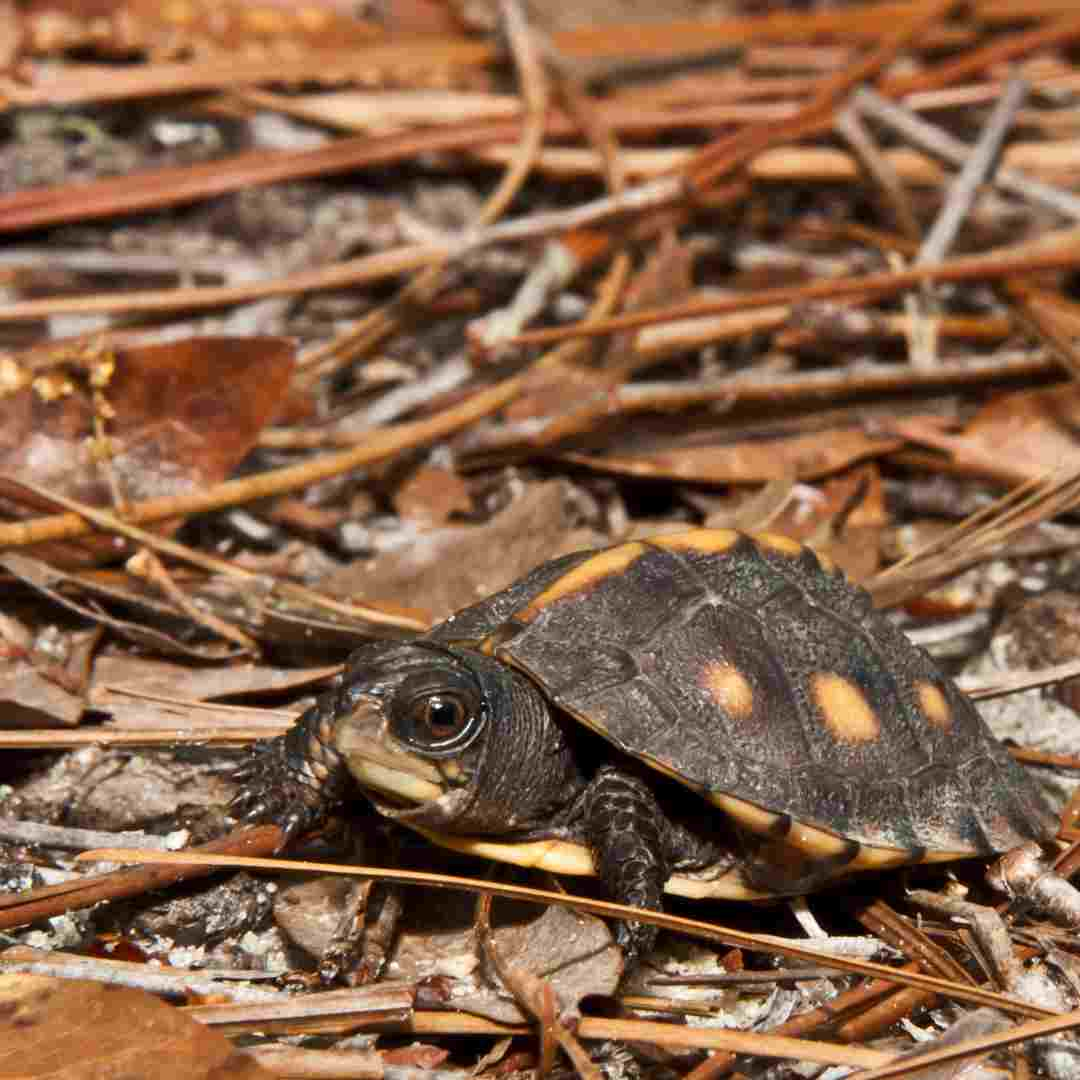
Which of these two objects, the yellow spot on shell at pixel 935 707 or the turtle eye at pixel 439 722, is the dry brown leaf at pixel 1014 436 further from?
the turtle eye at pixel 439 722

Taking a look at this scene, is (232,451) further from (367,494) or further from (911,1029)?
(911,1029)

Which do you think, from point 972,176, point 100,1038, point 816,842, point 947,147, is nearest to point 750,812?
point 816,842

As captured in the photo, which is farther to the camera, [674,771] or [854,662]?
[854,662]

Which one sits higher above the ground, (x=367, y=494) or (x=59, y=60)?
(x=59, y=60)

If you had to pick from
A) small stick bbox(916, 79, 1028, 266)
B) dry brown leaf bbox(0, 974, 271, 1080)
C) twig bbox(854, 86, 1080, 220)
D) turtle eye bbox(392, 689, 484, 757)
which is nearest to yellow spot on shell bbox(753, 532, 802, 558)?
turtle eye bbox(392, 689, 484, 757)

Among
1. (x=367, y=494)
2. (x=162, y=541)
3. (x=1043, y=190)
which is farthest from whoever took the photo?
(x=1043, y=190)

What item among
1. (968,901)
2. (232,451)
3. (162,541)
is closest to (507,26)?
(232,451)
